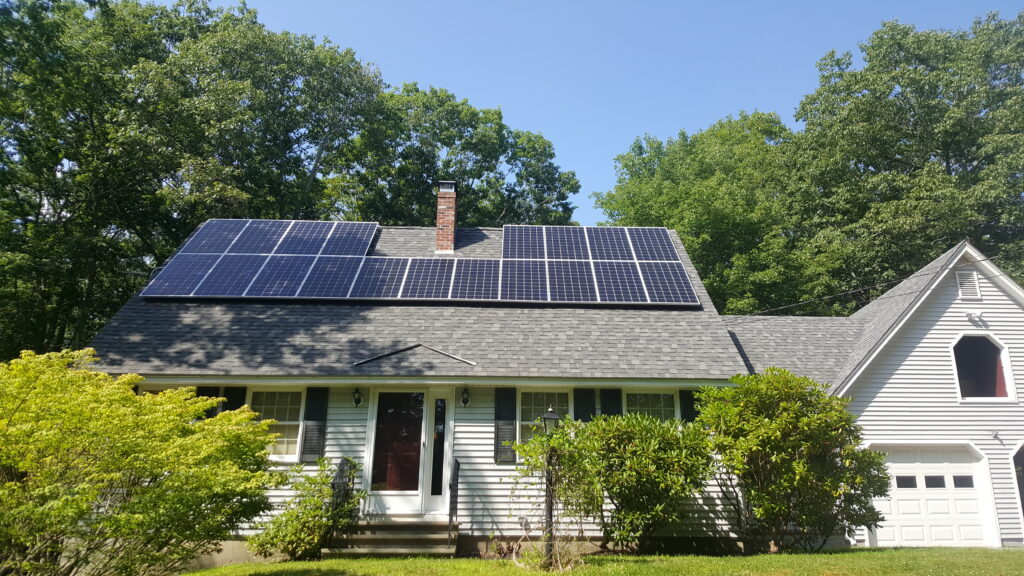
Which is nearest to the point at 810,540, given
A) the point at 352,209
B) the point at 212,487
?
the point at 212,487

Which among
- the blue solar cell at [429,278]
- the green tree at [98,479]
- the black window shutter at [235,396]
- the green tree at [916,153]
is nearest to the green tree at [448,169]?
the green tree at [916,153]

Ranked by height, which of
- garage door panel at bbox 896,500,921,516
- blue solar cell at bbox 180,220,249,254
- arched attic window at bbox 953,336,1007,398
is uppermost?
blue solar cell at bbox 180,220,249,254

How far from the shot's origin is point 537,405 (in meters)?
10.9

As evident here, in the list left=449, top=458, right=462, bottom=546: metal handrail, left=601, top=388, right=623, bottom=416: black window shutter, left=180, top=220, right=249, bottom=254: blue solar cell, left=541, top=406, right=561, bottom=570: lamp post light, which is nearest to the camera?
left=541, top=406, right=561, bottom=570: lamp post light

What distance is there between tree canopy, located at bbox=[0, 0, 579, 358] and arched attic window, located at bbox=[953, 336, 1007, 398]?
2172cm

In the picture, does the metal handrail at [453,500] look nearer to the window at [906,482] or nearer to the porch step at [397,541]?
the porch step at [397,541]

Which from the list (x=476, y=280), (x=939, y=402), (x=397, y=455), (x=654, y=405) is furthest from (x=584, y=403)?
(x=939, y=402)

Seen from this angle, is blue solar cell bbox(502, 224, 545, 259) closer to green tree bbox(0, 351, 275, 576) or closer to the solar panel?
the solar panel

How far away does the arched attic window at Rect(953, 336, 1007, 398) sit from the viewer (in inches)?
458

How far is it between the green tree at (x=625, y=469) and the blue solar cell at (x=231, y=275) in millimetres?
7822

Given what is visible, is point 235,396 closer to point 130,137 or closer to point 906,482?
point 906,482

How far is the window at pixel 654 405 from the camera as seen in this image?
10.9m

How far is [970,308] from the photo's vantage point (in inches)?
472

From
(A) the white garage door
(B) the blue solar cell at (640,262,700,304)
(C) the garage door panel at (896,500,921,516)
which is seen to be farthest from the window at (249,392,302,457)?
(C) the garage door panel at (896,500,921,516)
